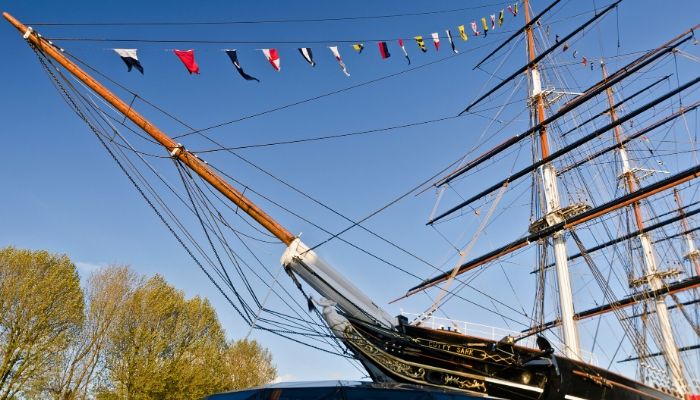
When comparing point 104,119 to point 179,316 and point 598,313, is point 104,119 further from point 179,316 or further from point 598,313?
point 598,313

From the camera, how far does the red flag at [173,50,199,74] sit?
988cm

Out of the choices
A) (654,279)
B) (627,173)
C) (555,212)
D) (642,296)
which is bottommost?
(642,296)

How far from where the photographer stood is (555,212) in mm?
20391

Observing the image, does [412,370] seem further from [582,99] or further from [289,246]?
[582,99]

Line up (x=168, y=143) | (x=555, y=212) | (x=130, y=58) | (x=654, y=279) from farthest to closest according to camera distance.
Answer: (x=654, y=279)
(x=555, y=212)
(x=168, y=143)
(x=130, y=58)

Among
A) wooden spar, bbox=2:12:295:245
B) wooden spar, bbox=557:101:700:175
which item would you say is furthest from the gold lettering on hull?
wooden spar, bbox=557:101:700:175

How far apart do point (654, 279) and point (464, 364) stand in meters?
25.2

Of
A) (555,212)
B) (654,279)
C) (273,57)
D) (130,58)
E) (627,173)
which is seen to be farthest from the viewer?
(627,173)

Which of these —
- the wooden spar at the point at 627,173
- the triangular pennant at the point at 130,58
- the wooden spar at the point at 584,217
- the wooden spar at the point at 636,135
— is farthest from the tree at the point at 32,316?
the wooden spar at the point at 627,173

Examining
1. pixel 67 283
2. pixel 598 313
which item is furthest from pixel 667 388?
pixel 67 283

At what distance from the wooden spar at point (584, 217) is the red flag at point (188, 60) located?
15999mm

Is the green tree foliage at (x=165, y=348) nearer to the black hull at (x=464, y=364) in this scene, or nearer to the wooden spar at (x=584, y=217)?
the wooden spar at (x=584, y=217)

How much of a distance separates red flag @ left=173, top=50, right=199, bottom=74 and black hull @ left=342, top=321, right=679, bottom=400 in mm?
6706

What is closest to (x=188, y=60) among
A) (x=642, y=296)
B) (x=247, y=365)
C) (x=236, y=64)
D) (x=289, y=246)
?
(x=236, y=64)
